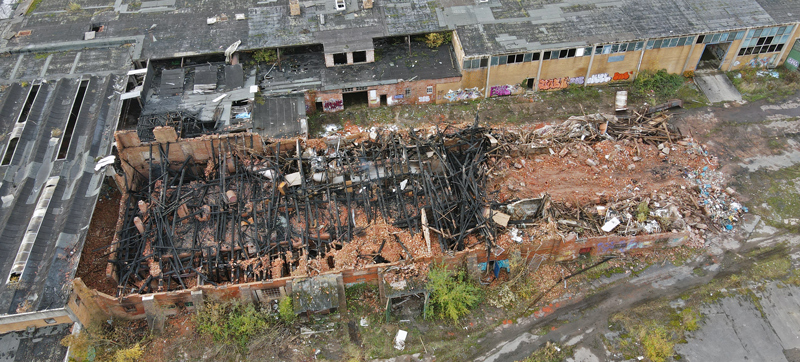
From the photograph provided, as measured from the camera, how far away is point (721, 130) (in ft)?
131

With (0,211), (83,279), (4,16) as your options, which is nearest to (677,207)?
(83,279)

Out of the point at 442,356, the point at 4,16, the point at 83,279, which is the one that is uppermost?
the point at 4,16

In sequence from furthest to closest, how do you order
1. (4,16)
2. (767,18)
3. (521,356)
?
(4,16) → (767,18) → (521,356)

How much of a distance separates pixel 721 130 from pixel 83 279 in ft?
142

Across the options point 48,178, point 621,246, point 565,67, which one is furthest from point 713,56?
point 48,178

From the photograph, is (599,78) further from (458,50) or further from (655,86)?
(458,50)

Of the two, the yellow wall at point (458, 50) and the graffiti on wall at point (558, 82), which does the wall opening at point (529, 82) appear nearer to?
the graffiti on wall at point (558, 82)

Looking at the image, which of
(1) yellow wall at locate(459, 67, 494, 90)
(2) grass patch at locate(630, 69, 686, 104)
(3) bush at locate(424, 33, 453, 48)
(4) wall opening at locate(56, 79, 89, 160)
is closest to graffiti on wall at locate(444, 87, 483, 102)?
(1) yellow wall at locate(459, 67, 494, 90)

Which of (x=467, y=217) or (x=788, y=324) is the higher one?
(x=467, y=217)

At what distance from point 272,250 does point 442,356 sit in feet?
36.4

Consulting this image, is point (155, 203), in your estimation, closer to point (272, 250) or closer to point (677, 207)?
point (272, 250)

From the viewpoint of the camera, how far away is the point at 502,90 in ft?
143

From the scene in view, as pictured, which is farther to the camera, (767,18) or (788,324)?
(767,18)

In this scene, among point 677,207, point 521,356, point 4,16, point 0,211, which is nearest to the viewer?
point 521,356
